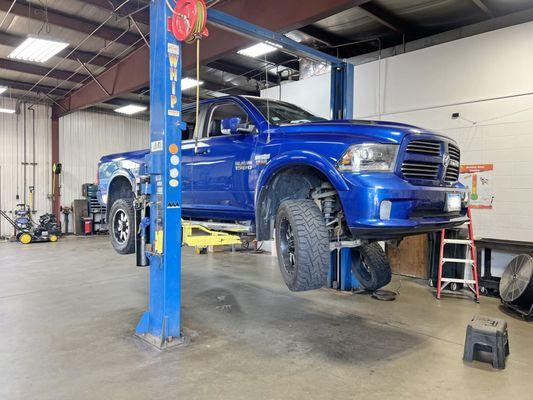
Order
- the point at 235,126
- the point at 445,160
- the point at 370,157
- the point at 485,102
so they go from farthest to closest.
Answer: the point at 485,102
the point at 235,126
the point at 445,160
the point at 370,157

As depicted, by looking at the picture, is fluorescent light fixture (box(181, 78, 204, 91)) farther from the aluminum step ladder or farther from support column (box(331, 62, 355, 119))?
the aluminum step ladder

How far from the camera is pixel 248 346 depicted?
325 centimetres

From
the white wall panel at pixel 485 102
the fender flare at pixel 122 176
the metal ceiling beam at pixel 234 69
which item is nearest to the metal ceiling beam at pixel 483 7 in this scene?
the white wall panel at pixel 485 102

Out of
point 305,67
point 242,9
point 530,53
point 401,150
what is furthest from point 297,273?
point 305,67

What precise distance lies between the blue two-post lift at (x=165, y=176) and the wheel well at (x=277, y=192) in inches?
28.6

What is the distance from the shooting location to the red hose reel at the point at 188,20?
2934 millimetres

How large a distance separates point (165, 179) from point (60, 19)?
5098 mm

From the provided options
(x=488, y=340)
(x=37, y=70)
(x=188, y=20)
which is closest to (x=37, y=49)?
(x=37, y=70)

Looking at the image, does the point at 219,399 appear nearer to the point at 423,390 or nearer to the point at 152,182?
the point at 423,390

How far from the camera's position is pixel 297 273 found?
2559 millimetres

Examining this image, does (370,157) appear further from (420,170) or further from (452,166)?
(452,166)

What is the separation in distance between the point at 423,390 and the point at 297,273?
114 centimetres

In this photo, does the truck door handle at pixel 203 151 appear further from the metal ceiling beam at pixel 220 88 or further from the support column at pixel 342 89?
the metal ceiling beam at pixel 220 88

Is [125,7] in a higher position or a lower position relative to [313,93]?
higher
